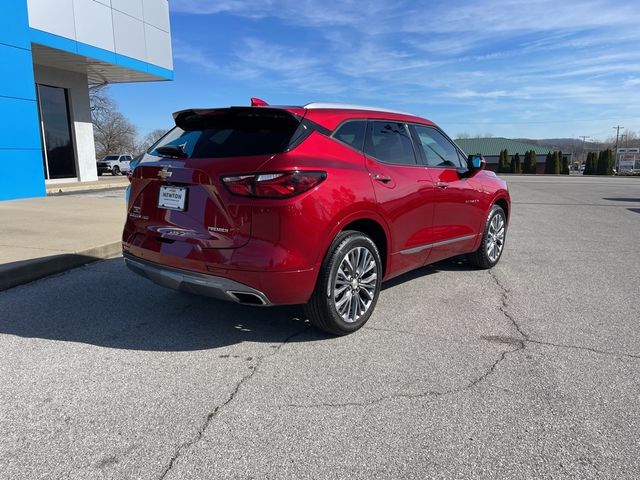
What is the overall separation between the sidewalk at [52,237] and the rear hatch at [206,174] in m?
2.20

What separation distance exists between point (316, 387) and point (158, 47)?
19.9 m

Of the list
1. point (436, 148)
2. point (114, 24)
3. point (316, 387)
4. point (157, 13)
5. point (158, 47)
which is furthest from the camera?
point (158, 47)

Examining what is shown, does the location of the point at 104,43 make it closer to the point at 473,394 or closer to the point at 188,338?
the point at 188,338

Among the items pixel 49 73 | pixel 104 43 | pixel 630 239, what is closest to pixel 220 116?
pixel 630 239

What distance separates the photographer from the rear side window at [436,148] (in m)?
4.95

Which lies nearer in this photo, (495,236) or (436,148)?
(436,148)

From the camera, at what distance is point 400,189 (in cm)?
427

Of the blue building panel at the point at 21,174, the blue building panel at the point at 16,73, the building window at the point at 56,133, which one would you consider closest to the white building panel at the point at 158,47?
the building window at the point at 56,133

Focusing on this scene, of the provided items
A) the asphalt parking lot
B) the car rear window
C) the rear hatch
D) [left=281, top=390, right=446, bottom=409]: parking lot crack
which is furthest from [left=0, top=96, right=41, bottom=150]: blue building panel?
[left=281, top=390, right=446, bottom=409]: parking lot crack

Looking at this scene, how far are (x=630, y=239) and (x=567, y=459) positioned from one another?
25.7ft

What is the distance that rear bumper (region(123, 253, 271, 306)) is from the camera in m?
3.37

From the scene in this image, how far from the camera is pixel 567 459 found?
2.36 meters

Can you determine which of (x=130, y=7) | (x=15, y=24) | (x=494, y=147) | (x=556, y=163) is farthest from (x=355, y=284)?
(x=494, y=147)

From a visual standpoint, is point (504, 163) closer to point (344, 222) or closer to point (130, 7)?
point (130, 7)
